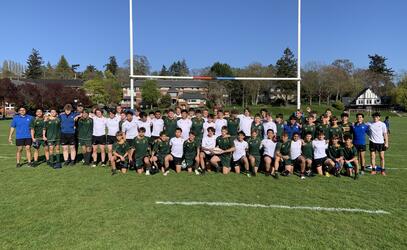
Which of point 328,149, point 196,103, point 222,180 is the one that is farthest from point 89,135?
point 196,103

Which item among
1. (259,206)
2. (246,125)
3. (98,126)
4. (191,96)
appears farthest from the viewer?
(191,96)

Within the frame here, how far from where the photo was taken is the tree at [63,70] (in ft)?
340

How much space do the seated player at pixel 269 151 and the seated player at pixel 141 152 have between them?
2637 millimetres

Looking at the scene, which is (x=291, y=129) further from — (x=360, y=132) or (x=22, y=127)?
(x=22, y=127)

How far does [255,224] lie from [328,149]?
13.6 feet

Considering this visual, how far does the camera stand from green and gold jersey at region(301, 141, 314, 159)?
7.71m

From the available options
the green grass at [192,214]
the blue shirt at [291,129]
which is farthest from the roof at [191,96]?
the green grass at [192,214]

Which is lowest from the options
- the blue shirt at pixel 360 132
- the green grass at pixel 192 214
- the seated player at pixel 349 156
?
the green grass at pixel 192 214

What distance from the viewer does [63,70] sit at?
4222 inches

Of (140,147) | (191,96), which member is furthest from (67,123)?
(191,96)

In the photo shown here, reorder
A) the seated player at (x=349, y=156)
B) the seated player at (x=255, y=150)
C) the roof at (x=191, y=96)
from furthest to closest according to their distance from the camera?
the roof at (x=191, y=96) < the seated player at (x=255, y=150) < the seated player at (x=349, y=156)

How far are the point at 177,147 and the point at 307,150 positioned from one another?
2.92 m

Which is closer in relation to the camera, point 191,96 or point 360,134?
point 360,134

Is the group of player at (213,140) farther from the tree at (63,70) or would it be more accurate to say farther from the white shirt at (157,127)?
the tree at (63,70)
